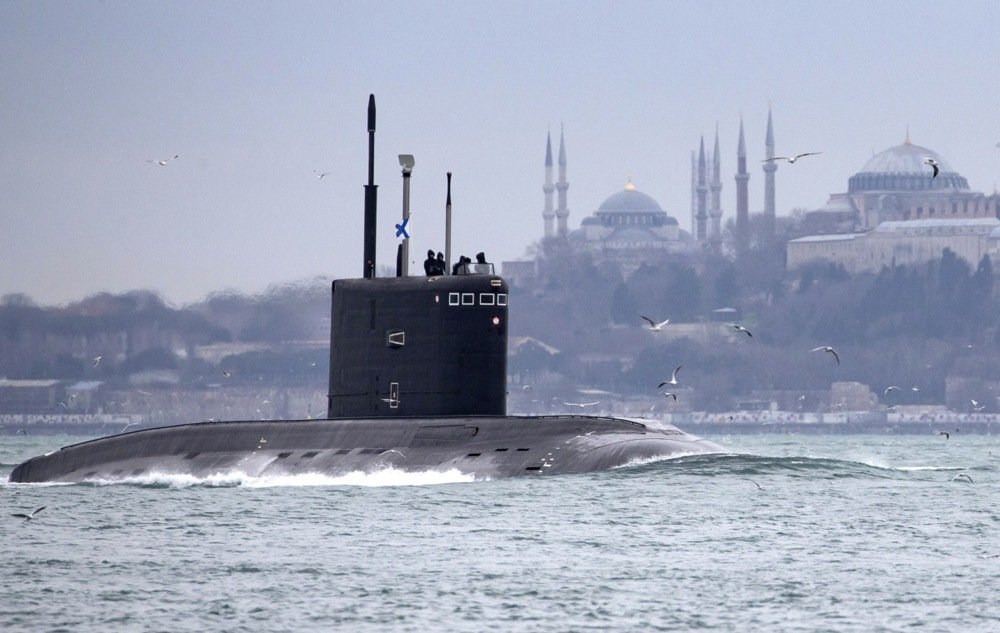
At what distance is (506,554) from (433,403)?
8.19 metres

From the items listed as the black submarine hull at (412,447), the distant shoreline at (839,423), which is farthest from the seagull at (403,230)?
the distant shoreline at (839,423)

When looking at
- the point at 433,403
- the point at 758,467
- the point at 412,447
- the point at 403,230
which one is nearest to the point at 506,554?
the point at 412,447

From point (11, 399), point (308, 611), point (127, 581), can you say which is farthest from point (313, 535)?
point (11, 399)

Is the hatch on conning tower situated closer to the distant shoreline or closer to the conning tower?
the conning tower

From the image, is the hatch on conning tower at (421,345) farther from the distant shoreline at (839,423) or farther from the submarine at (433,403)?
the distant shoreline at (839,423)

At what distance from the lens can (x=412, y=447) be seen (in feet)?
120

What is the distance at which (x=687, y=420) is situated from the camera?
180000 millimetres

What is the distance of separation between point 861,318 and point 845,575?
172188 mm

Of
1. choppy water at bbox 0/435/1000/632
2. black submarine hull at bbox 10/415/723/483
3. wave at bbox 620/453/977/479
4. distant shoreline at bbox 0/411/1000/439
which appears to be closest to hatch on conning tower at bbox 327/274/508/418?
black submarine hull at bbox 10/415/723/483

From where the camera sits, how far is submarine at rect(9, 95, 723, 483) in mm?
36188

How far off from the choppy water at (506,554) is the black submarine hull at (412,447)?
30 cm

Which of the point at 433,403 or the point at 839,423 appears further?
the point at 839,423

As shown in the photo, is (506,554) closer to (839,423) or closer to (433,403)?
(433,403)

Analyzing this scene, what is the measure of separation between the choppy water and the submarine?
0.36 m
